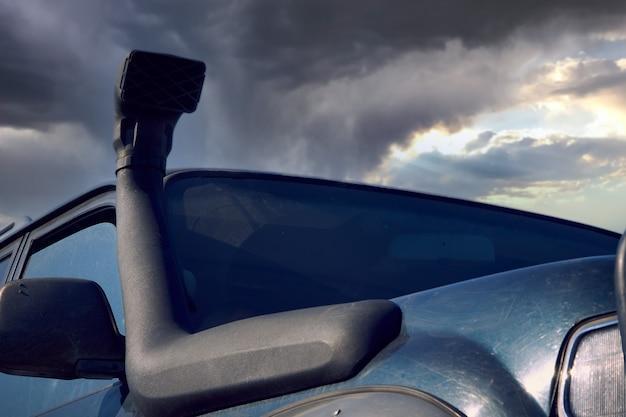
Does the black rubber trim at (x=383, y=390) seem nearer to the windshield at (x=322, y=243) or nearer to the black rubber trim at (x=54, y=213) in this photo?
the windshield at (x=322, y=243)

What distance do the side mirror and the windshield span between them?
24cm

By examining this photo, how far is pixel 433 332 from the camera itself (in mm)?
1321

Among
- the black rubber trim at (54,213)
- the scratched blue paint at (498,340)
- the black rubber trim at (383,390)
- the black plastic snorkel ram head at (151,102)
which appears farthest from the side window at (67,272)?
the scratched blue paint at (498,340)

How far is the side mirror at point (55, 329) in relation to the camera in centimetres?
187

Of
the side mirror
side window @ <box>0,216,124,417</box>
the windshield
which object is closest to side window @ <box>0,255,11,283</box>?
side window @ <box>0,216,124,417</box>

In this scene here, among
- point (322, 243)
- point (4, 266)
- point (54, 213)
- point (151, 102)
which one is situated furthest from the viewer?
point (4, 266)

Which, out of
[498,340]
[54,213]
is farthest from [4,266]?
[498,340]

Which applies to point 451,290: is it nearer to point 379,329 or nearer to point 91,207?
point 379,329

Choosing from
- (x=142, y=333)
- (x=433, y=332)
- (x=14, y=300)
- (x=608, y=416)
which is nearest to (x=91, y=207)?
(x=14, y=300)

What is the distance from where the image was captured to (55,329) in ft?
6.15

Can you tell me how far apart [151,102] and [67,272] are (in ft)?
3.67

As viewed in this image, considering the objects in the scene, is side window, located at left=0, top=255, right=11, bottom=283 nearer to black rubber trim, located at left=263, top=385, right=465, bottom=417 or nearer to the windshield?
the windshield

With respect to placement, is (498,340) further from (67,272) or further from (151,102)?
(67,272)

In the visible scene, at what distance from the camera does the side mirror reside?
1867mm
